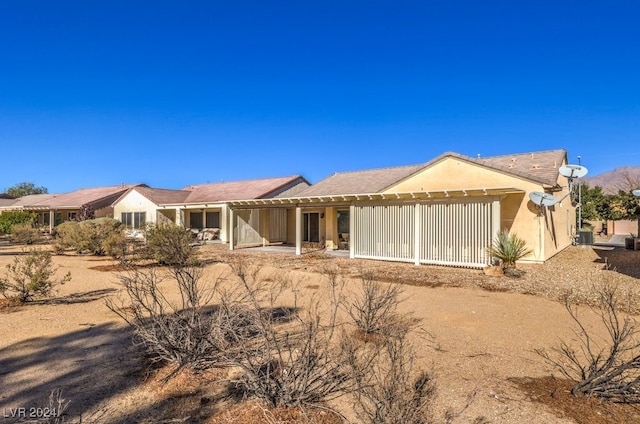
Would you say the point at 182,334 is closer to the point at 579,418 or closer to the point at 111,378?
the point at 111,378

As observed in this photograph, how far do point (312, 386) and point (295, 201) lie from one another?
15.4 m

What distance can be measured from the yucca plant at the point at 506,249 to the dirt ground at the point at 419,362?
2274 millimetres

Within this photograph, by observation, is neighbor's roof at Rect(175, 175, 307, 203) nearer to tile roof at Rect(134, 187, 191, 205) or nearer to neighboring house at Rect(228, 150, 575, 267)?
tile roof at Rect(134, 187, 191, 205)

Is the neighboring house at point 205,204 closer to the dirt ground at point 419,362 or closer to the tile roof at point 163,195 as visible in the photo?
the tile roof at point 163,195

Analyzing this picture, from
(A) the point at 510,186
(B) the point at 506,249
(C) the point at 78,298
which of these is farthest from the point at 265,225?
(C) the point at 78,298

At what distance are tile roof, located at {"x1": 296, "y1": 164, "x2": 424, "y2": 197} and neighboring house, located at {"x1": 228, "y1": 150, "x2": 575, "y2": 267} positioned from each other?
23 centimetres

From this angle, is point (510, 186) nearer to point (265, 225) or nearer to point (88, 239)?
point (265, 225)

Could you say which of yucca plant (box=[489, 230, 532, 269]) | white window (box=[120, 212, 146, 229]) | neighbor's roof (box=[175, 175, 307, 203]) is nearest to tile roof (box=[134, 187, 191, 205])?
neighbor's roof (box=[175, 175, 307, 203])

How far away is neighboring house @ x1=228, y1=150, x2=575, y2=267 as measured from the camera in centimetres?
1364

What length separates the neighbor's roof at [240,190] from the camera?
25.3 meters

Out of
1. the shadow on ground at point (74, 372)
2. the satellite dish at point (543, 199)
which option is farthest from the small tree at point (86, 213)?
the satellite dish at point (543, 199)

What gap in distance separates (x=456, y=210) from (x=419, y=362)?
1018 centimetres

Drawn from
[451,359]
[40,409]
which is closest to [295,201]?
[451,359]

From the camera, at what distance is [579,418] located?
11.2 feet
